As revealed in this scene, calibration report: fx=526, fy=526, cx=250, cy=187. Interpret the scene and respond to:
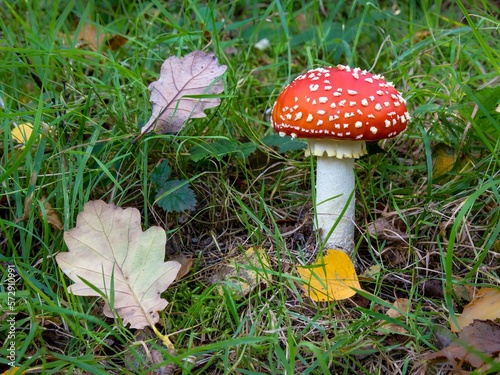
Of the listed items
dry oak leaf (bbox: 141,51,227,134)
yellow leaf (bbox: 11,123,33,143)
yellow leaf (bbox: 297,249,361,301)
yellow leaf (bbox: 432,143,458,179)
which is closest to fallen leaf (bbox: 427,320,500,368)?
yellow leaf (bbox: 297,249,361,301)

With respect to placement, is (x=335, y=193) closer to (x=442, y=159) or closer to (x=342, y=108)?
(x=342, y=108)

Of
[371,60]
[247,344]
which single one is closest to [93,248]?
[247,344]

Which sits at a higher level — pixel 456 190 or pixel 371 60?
pixel 371 60

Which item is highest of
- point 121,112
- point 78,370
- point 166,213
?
point 121,112

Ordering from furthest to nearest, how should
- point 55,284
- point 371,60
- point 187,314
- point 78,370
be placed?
1. point 371,60
2. point 55,284
3. point 187,314
4. point 78,370

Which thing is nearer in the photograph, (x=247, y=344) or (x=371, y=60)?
(x=247, y=344)

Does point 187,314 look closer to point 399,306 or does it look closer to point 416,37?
point 399,306
